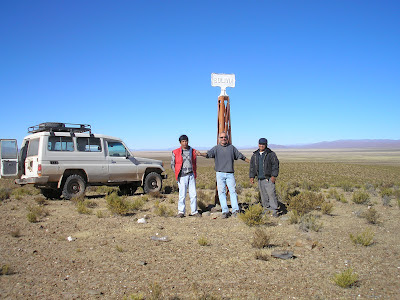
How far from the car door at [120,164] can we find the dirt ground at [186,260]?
12.7 feet

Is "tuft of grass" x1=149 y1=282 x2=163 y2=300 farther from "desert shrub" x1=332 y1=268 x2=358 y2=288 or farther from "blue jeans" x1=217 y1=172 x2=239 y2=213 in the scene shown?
"blue jeans" x1=217 y1=172 x2=239 y2=213

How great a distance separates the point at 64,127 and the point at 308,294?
9763 millimetres

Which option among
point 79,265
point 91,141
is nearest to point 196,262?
point 79,265

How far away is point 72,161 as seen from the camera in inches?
455

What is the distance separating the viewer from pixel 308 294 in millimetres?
4207

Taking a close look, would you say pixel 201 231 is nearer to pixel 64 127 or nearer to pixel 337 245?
pixel 337 245

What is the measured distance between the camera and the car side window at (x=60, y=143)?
1123 centimetres

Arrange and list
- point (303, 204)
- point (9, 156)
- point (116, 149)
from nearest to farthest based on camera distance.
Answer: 1. point (303, 204)
2. point (9, 156)
3. point (116, 149)

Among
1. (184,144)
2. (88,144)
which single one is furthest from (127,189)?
(184,144)

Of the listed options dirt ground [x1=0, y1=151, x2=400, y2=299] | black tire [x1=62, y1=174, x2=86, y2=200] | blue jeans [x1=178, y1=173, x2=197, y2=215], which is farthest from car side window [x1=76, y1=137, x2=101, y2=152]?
blue jeans [x1=178, y1=173, x2=197, y2=215]

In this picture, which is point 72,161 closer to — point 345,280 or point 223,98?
point 223,98

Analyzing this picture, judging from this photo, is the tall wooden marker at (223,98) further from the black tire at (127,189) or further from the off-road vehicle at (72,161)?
the black tire at (127,189)

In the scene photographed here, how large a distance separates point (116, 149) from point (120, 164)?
570 mm

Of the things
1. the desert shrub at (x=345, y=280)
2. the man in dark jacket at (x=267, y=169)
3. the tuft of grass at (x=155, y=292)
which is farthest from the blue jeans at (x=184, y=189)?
the desert shrub at (x=345, y=280)
